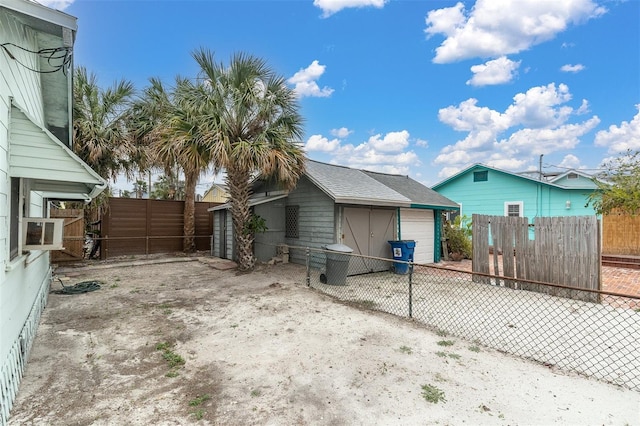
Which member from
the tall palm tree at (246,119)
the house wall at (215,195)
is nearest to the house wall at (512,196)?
the tall palm tree at (246,119)

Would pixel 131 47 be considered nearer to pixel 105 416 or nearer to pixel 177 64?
pixel 177 64

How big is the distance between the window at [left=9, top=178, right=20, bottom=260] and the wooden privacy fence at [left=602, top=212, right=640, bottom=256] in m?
17.3

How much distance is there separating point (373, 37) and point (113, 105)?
9.36 meters

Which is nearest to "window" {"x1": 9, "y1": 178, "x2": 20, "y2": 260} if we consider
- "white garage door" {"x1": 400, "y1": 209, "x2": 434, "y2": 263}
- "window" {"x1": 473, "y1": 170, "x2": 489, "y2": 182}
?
"white garage door" {"x1": 400, "y1": 209, "x2": 434, "y2": 263}

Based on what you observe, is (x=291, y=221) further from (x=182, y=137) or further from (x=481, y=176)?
(x=481, y=176)

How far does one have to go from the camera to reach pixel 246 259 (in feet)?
30.3

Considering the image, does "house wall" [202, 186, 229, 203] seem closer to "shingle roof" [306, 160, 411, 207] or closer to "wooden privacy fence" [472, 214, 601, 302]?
"shingle roof" [306, 160, 411, 207]

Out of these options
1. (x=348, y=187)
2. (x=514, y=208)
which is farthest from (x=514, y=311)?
(x=514, y=208)

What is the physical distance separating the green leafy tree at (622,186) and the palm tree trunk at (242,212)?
11795 mm

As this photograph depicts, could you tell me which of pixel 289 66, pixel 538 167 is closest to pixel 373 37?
pixel 289 66

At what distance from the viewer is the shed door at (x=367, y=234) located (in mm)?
9070

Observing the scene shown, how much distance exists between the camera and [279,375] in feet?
10.7

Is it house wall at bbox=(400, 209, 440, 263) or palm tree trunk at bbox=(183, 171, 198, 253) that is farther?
palm tree trunk at bbox=(183, 171, 198, 253)

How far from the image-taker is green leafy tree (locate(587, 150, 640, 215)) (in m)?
9.66
